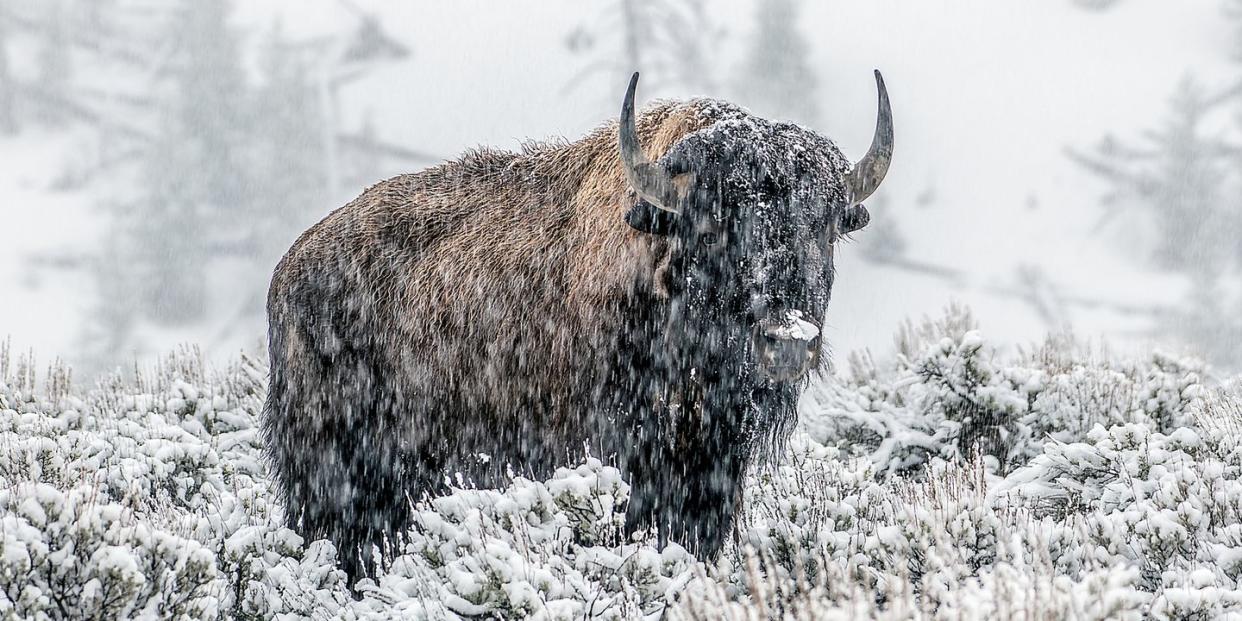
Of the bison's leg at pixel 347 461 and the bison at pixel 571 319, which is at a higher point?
the bison at pixel 571 319

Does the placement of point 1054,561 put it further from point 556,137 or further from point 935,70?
point 935,70

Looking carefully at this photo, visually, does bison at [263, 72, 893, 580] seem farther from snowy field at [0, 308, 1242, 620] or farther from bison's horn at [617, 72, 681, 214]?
snowy field at [0, 308, 1242, 620]

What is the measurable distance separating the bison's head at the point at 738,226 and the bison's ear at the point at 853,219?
2.6 inches

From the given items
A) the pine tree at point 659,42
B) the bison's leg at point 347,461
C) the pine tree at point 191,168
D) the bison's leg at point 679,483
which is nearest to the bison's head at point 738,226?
the bison's leg at point 679,483

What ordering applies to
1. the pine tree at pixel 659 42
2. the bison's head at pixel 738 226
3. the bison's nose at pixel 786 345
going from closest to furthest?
the bison's nose at pixel 786 345
the bison's head at pixel 738 226
the pine tree at pixel 659 42

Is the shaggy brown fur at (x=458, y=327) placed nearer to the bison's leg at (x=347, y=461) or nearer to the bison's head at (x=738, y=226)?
the bison's leg at (x=347, y=461)

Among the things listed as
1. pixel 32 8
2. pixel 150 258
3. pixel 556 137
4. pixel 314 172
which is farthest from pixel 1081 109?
pixel 556 137

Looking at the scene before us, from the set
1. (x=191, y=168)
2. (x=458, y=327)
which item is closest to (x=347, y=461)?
(x=458, y=327)

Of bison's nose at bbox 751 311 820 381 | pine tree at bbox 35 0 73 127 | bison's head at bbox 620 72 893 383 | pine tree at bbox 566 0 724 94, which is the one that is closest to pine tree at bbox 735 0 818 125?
pine tree at bbox 566 0 724 94

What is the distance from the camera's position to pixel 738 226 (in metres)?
4.68

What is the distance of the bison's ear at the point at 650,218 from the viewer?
15.8ft

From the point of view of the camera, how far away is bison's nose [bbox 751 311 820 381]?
442 cm

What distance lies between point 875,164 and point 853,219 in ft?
0.94

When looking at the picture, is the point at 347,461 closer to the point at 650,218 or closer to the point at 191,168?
the point at 650,218
